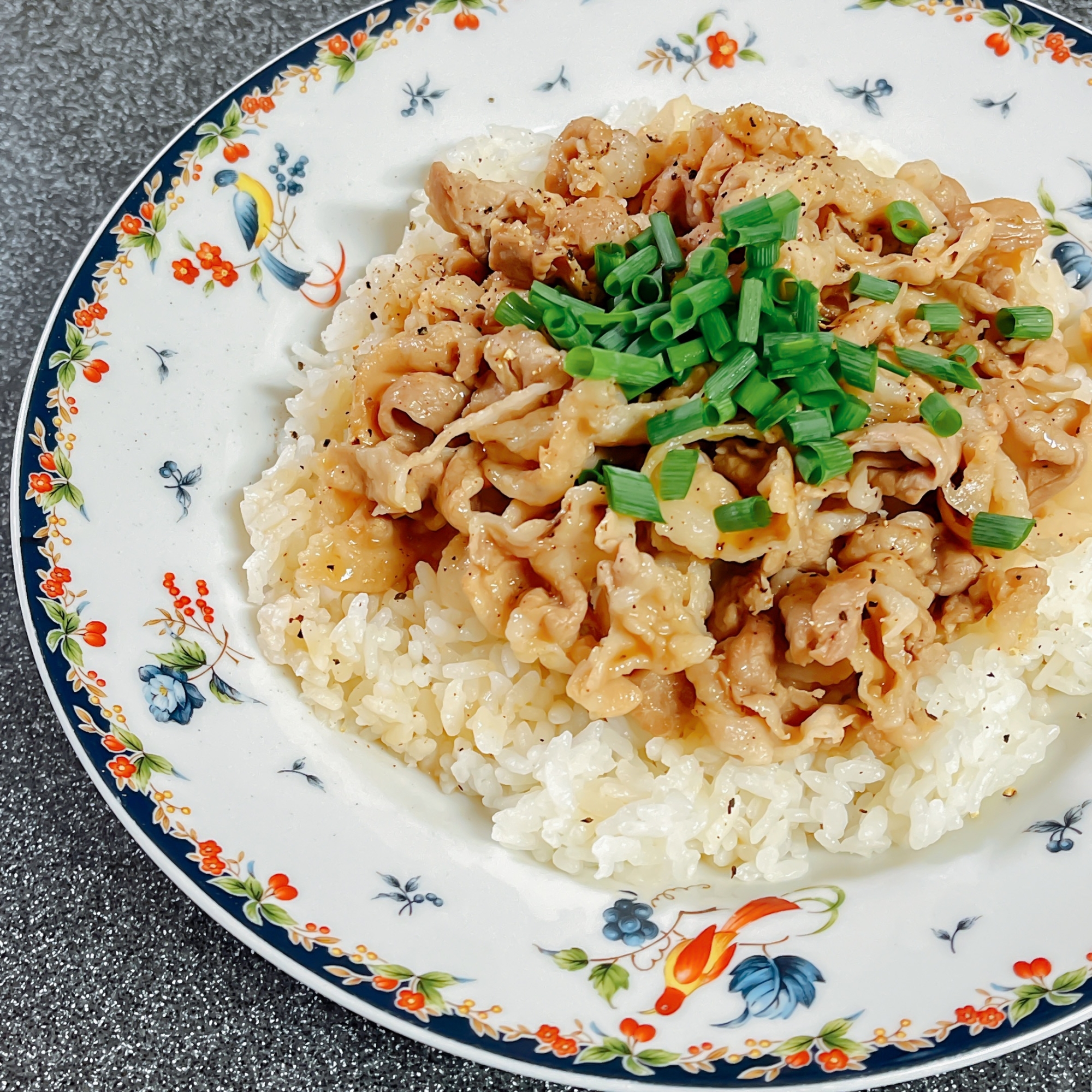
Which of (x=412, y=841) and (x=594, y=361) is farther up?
(x=594, y=361)

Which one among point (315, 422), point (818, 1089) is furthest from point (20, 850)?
point (818, 1089)

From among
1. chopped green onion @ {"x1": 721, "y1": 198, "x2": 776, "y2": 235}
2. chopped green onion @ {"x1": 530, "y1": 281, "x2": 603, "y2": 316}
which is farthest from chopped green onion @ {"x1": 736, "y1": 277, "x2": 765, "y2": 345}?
chopped green onion @ {"x1": 530, "y1": 281, "x2": 603, "y2": 316}

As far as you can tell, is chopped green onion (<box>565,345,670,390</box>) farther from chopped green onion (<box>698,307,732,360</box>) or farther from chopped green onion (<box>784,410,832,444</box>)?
chopped green onion (<box>784,410,832,444</box>)

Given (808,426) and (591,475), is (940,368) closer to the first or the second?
(808,426)

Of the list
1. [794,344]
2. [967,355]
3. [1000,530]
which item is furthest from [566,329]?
[1000,530]

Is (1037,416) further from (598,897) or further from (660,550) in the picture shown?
(598,897)

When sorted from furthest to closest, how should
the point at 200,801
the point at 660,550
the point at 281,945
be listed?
the point at 660,550, the point at 200,801, the point at 281,945
